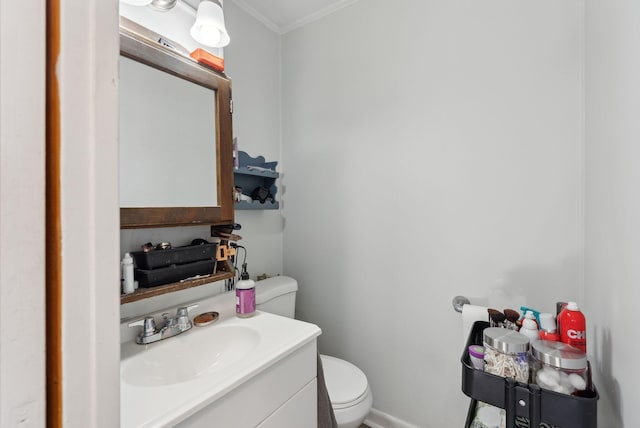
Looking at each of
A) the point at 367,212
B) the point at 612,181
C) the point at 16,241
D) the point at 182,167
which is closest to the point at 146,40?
the point at 182,167

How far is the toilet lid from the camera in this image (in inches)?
45.2

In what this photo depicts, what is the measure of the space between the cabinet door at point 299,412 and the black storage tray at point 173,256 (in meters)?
0.63

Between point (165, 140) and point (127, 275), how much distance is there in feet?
1.62

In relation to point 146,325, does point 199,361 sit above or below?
below

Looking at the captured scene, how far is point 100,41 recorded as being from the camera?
294mm

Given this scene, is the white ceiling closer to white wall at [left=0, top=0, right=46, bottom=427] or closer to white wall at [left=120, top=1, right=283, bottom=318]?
white wall at [left=120, top=1, right=283, bottom=318]

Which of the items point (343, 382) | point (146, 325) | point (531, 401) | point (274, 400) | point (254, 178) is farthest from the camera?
point (254, 178)

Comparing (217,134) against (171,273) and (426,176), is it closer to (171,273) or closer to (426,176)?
(171,273)

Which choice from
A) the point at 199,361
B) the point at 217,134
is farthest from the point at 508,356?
the point at 217,134

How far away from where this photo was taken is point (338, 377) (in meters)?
1.30

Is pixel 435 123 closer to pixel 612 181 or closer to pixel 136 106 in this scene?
pixel 612 181

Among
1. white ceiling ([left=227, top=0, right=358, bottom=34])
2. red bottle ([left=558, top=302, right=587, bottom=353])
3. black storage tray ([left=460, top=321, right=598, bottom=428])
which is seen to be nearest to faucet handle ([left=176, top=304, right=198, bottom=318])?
black storage tray ([left=460, top=321, right=598, bottom=428])

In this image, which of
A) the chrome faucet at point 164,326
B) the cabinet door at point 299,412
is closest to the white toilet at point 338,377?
the cabinet door at point 299,412

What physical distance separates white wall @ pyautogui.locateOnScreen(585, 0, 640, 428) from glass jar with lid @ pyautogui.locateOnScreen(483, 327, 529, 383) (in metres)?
0.17
